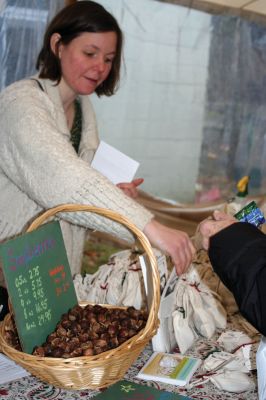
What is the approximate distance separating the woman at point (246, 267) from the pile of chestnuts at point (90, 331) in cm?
24

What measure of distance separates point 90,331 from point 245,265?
327mm

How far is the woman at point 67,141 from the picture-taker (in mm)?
986

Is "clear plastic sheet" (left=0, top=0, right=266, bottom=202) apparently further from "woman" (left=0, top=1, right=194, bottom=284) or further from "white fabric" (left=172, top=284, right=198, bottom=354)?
"white fabric" (left=172, top=284, right=198, bottom=354)

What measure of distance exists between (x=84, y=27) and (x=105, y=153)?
35 centimetres

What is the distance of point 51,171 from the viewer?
1.01 meters

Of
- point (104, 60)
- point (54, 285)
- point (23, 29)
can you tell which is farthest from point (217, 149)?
point (54, 285)

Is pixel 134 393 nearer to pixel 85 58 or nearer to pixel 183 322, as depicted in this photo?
pixel 183 322

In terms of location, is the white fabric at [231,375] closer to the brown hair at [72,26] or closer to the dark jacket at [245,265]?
the dark jacket at [245,265]

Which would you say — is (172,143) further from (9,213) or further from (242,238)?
(242,238)

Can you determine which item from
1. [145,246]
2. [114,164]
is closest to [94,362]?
[145,246]

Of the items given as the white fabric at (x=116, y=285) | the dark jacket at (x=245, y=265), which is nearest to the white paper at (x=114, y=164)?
the white fabric at (x=116, y=285)

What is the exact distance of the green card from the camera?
0.83 metres

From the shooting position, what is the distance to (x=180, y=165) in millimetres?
2768

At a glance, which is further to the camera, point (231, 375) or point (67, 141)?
point (67, 141)
